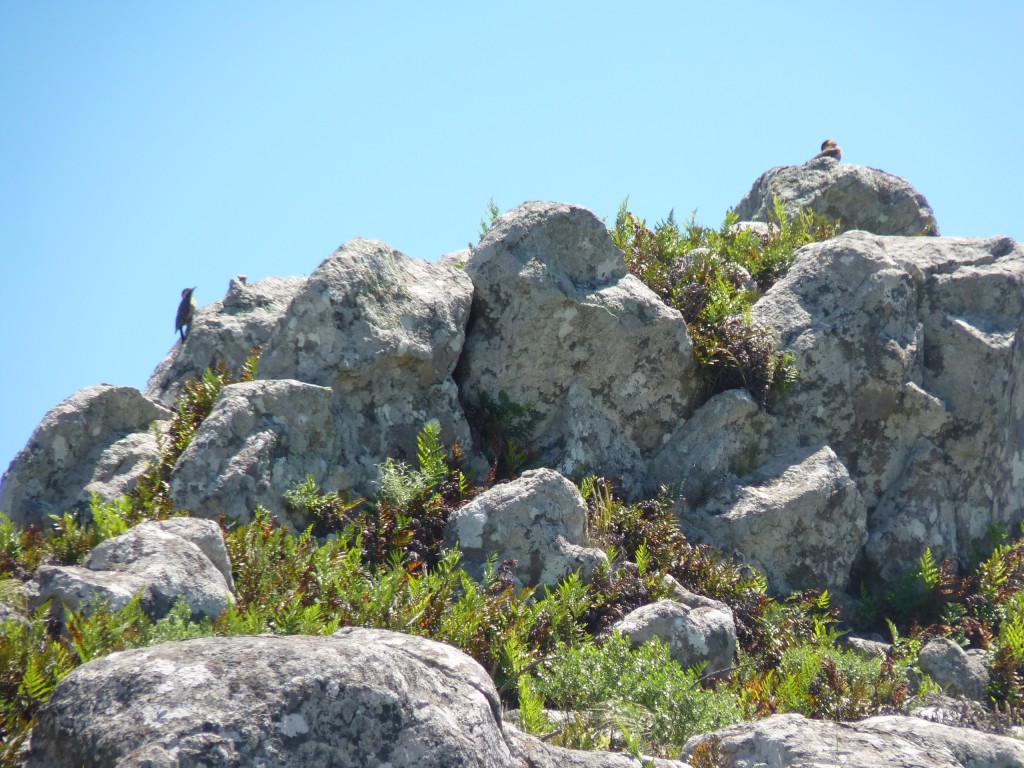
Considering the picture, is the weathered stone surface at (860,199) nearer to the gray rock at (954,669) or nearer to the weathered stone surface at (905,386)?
the weathered stone surface at (905,386)

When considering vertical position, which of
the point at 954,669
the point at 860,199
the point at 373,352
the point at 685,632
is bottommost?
the point at 954,669

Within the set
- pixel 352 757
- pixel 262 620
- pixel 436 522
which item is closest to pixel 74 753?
pixel 352 757

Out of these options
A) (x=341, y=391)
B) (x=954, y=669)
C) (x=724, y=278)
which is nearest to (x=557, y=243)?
(x=724, y=278)

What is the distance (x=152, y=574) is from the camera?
23.4 ft

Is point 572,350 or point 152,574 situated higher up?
point 572,350

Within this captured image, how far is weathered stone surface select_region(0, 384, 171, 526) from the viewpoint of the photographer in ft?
33.7

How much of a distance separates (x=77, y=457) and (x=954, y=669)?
29.2 feet

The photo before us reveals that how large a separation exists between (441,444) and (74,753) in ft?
23.8

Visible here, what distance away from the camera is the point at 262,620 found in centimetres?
698

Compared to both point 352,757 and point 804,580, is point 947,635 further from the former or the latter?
point 352,757

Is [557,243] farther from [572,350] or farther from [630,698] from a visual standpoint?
[630,698]

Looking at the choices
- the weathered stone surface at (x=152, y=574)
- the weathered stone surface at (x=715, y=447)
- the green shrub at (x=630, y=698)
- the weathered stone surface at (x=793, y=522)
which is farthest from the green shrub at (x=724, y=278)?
the weathered stone surface at (x=152, y=574)

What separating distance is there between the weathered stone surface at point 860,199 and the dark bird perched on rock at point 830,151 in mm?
411

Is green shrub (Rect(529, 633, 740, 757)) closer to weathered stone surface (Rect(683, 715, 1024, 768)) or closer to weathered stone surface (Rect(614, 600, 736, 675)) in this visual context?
weathered stone surface (Rect(683, 715, 1024, 768))
